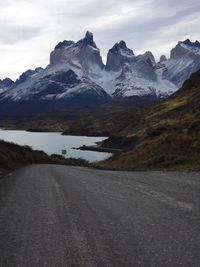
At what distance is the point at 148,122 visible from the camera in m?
141

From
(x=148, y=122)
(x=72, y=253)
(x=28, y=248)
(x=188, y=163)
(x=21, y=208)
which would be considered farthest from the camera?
(x=148, y=122)

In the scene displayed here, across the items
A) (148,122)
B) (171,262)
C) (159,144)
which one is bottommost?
(171,262)

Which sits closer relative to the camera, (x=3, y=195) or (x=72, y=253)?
(x=72, y=253)

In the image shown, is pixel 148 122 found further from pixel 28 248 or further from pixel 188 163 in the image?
pixel 28 248

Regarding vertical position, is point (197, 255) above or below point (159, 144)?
below

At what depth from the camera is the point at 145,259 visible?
856 centimetres

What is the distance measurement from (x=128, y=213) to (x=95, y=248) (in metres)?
4.19

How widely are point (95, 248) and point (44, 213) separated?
4.78 meters

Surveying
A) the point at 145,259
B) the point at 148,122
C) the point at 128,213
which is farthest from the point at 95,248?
the point at 148,122

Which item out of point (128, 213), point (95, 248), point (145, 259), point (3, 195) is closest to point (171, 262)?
point (145, 259)

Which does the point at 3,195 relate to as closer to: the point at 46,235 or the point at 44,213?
the point at 44,213

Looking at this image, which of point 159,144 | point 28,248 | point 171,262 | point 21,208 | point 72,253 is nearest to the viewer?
point 171,262

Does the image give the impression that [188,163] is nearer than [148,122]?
Yes

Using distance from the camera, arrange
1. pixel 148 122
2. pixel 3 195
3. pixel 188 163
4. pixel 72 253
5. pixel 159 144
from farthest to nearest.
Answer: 1. pixel 148 122
2. pixel 159 144
3. pixel 188 163
4. pixel 3 195
5. pixel 72 253
